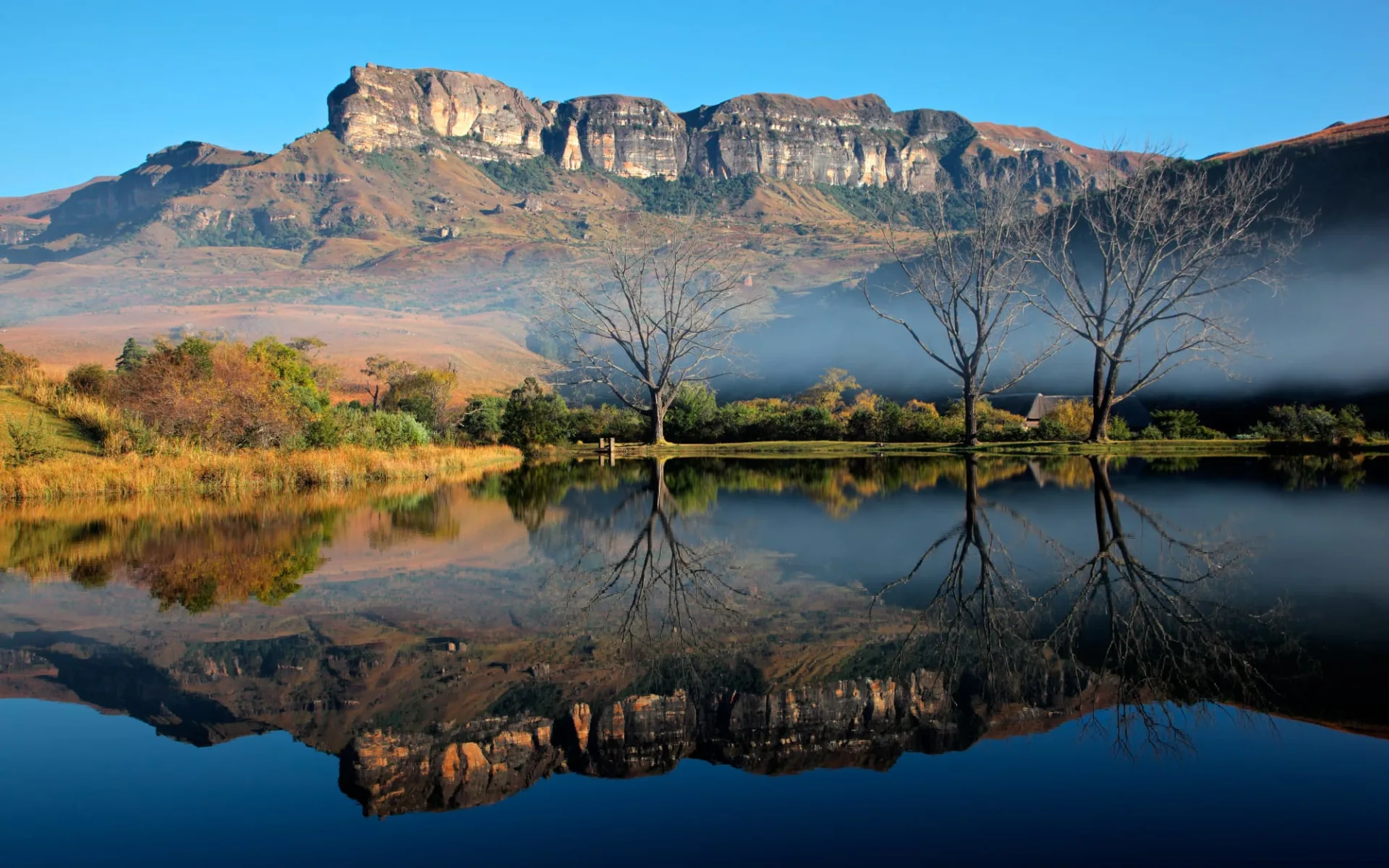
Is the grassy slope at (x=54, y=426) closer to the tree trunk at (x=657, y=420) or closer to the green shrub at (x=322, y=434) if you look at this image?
the green shrub at (x=322, y=434)

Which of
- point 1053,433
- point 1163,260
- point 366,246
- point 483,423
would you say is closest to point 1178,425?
point 1053,433

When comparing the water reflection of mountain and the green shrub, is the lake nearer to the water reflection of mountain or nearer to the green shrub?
the water reflection of mountain

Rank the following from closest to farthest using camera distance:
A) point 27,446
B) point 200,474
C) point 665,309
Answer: point 27,446
point 200,474
point 665,309

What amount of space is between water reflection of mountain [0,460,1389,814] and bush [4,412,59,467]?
34.5 ft

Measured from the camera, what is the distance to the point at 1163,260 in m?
58.2

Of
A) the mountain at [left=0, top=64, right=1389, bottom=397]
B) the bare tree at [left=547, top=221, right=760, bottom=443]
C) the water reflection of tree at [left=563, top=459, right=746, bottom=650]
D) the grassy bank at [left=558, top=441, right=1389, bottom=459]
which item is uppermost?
the mountain at [left=0, top=64, right=1389, bottom=397]

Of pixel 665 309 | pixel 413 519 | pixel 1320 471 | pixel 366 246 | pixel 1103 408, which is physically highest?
pixel 366 246

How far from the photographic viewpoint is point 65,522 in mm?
15320

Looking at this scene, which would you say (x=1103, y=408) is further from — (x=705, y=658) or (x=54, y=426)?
(x=54, y=426)

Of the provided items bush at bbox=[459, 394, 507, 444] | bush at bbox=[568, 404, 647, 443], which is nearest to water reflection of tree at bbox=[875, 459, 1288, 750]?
bush at bbox=[459, 394, 507, 444]

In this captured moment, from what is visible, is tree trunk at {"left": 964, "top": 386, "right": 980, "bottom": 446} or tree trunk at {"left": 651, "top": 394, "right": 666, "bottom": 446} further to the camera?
tree trunk at {"left": 651, "top": 394, "right": 666, "bottom": 446}

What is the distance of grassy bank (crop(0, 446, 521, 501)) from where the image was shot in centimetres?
1914

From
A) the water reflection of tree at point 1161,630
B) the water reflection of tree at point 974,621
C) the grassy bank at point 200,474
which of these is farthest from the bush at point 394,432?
the water reflection of tree at point 1161,630

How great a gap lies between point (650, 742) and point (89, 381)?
2978 cm
